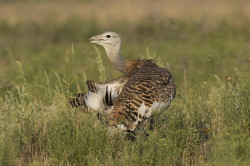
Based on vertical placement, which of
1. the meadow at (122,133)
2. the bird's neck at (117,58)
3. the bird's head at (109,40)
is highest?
the bird's head at (109,40)

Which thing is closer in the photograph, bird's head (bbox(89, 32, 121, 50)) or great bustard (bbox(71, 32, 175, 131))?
great bustard (bbox(71, 32, 175, 131))

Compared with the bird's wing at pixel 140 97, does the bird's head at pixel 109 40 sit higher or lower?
higher

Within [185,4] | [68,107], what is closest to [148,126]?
[68,107]

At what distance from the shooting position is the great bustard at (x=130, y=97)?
5055 mm

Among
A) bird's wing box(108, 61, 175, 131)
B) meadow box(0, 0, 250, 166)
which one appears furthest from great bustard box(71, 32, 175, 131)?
meadow box(0, 0, 250, 166)

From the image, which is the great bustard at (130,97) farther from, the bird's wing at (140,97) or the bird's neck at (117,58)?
the bird's neck at (117,58)

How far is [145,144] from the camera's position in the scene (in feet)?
15.8

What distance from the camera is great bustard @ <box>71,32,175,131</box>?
505 cm

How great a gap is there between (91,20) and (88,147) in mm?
9276

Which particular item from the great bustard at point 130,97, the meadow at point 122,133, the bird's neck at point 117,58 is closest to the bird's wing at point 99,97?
the great bustard at point 130,97

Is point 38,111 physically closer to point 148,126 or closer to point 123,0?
point 148,126

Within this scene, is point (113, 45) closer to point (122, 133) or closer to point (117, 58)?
point (117, 58)

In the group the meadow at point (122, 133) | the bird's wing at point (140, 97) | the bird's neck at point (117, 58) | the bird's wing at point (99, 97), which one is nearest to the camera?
the meadow at point (122, 133)

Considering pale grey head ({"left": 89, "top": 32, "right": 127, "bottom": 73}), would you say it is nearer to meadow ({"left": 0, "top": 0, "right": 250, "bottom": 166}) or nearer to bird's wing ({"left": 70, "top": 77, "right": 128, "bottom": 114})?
meadow ({"left": 0, "top": 0, "right": 250, "bottom": 166})
